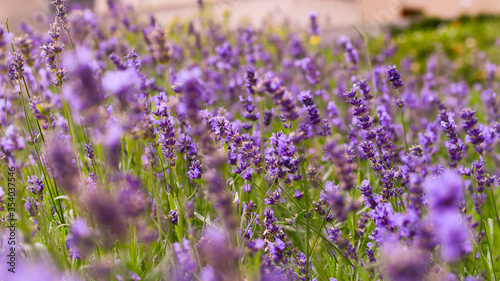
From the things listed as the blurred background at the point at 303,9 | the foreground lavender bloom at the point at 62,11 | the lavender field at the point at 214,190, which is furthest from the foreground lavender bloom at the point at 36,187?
the blurred background at the point at 303,9

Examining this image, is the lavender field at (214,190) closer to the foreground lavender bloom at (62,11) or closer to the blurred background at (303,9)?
the foreground lavender bloom at (62,11)

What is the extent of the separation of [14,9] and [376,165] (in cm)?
817

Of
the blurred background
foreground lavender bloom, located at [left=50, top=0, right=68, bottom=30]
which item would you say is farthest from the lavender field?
the blurred background

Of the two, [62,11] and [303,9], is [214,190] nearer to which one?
[62,11]

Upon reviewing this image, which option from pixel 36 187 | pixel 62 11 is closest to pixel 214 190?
pixel 36 187

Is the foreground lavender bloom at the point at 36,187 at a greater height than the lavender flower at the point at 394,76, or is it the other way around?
the lavender flower at the point at 394,76

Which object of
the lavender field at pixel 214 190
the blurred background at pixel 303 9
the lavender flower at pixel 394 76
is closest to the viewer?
the lavender field at pixel 214 190

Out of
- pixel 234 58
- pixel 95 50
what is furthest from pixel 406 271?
pixel 95 50

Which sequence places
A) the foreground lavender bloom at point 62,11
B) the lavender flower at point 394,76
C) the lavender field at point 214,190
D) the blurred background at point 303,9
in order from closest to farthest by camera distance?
the lavender field at point 214,190, the foreground lavender bloom at point 62,11, the lavender flower at point 394,76, the blurred background at point 303,9

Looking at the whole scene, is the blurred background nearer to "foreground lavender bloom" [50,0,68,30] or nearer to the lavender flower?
"foreground lavender bloom" [50,0,68,30]

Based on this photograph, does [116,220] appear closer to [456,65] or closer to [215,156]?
[215,156]

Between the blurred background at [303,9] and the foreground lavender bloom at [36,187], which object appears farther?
the blurred background at [303,9]

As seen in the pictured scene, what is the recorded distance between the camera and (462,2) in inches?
554

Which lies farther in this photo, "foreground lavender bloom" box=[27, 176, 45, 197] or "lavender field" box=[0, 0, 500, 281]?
"foreground lavender bloom" box=[27, 176, 45, 197]
